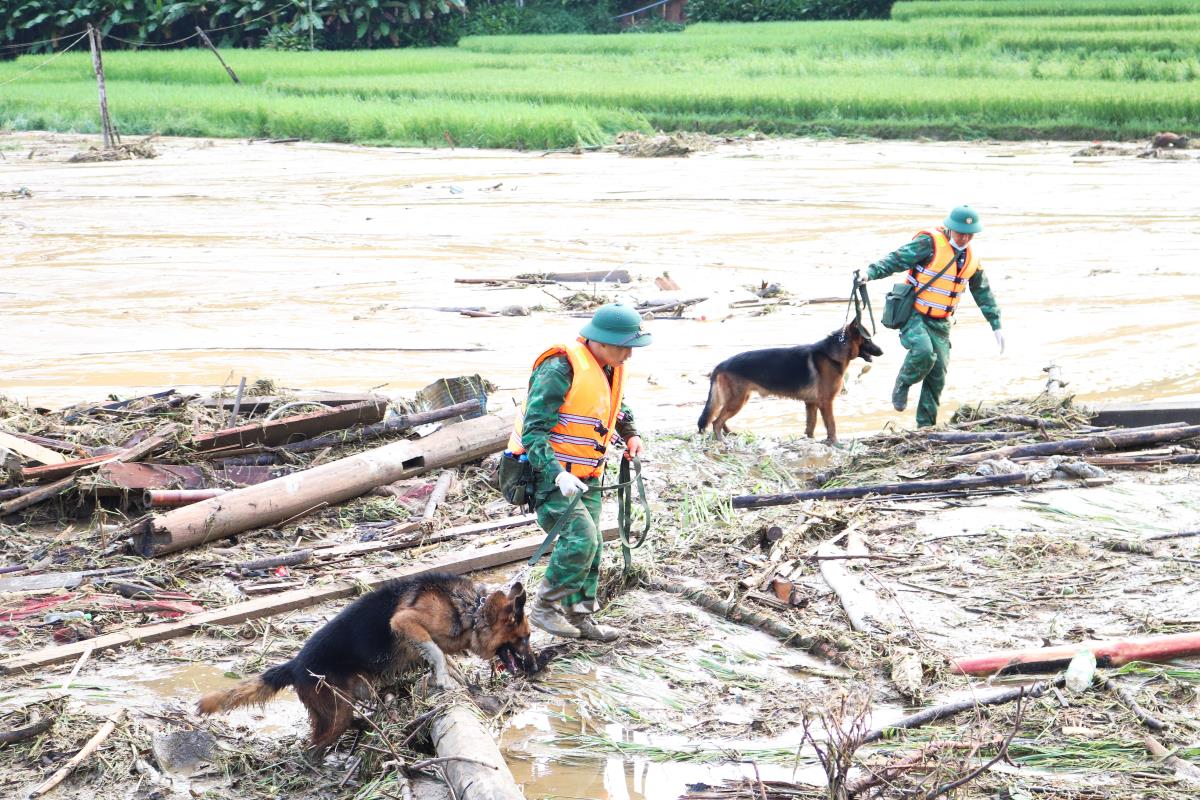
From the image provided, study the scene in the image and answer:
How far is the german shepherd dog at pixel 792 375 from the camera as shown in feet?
31.2

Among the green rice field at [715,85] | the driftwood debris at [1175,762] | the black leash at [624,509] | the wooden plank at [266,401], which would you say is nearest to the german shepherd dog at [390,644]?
the black leash at [624,509]

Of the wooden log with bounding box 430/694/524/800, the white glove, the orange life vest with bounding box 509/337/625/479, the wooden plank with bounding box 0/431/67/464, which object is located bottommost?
the wooden log with bounding box 430/694/524/800

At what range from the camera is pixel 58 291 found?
574 inches

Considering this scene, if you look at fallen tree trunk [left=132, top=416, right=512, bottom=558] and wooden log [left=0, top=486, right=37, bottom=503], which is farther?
wooden log [left=0, top=486, right=37, bottom=503]

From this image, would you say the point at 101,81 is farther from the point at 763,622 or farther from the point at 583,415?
the point at 763,622

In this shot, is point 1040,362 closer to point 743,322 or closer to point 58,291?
point 743,322

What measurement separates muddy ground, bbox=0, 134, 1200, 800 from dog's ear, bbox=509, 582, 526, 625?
0.36m

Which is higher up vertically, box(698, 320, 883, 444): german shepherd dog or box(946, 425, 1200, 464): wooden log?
box(698, 320, 883, 444): german shepherd dog

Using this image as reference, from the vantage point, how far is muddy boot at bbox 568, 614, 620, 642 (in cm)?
611

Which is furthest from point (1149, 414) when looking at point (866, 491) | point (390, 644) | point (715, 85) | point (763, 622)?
point (715, 85)

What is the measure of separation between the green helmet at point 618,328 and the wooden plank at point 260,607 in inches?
53.6

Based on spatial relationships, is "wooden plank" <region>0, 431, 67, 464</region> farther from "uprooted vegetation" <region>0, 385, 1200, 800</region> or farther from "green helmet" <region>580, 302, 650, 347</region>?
"green helmet" <region>580, 302, 650, 347</region>

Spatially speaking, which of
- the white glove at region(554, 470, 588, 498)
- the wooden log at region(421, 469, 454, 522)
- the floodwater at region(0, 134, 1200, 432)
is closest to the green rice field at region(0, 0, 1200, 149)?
the floodwater at region(0, 134, 1200, 432)

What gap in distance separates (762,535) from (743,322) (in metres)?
6.09
